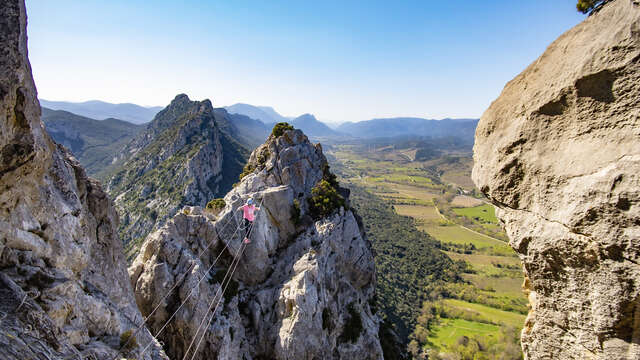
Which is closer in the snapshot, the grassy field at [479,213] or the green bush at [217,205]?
the green bush at [217,205]

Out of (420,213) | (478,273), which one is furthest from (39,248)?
(420,213)

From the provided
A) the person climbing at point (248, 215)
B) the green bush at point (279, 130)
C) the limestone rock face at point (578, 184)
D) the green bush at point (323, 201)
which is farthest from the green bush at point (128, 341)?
the green bush at point (279, 130)

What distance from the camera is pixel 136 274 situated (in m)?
22.1

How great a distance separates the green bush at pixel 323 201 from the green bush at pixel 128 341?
2169cm

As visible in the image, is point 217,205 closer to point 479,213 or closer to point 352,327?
point 352,327

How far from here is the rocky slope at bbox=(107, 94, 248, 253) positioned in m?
85.1

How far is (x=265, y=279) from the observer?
27750 mm

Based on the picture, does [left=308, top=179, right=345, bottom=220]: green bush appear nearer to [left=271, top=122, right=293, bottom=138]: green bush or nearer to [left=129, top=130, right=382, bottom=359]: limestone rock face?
[left=129, top=130, right=382, bottom=359]: limestone rock face

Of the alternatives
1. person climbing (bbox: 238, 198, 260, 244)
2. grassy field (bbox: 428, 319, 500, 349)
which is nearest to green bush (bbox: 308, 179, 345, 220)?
person climbing (bbox: 238, 198, 260, 244)

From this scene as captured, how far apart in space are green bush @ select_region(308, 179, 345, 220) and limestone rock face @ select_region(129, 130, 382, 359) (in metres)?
0.90

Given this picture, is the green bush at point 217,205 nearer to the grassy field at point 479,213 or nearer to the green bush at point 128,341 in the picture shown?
the green bush at point 128,341

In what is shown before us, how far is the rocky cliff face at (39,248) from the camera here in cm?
878

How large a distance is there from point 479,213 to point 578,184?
21062 cm

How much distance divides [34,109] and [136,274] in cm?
1575
